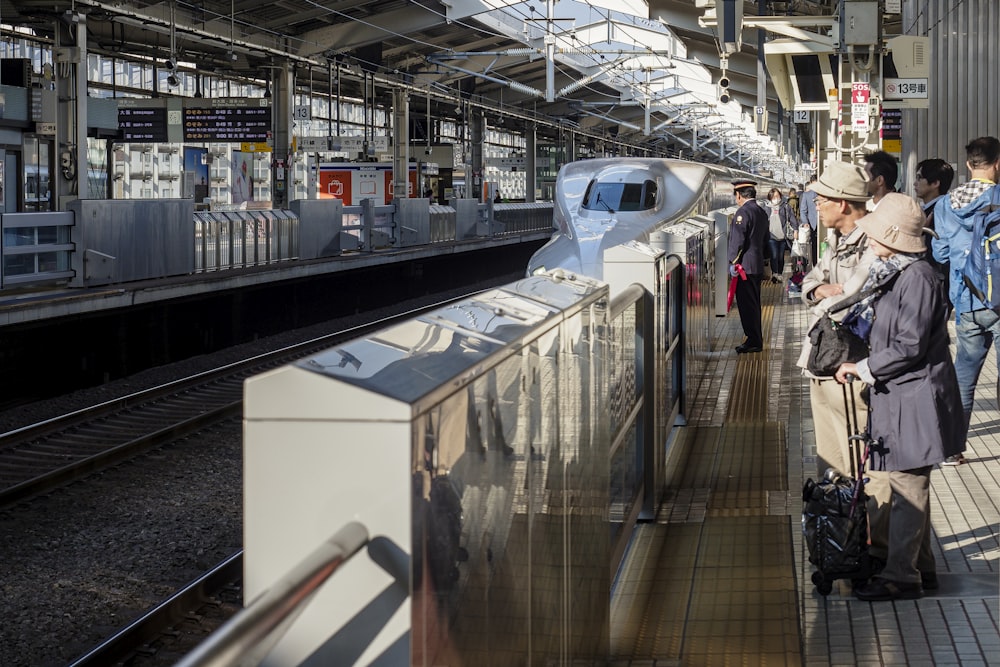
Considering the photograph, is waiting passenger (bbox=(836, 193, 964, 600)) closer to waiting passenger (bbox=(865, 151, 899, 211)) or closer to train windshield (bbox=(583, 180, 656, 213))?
waiting passenger (bbox=(865, 151, 899, 211))

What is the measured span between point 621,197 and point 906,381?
13.2m

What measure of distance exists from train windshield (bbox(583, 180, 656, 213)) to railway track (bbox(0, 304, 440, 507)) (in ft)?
20.2

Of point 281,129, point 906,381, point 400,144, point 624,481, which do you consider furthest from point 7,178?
point 906,381

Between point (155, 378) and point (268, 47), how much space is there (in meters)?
12.9

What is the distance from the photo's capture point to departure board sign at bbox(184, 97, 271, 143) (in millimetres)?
26344

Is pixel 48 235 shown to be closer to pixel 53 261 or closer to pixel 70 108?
pixel 53 261

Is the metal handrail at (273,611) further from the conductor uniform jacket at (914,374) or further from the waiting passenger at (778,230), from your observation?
the waiting passenger at (778,230)

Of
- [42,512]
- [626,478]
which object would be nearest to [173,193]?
[42,512]

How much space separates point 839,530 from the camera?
15.5 feet

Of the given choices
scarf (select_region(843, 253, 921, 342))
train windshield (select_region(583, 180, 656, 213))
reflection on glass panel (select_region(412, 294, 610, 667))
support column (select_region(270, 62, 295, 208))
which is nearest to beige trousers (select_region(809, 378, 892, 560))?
scarf (select_region(843, 253, 921, 342))

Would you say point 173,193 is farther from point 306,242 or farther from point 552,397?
point 552,397

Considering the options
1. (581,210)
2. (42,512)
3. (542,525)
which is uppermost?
(581,210)

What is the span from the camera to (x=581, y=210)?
57.8ft

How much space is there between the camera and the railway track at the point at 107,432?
8.89 metres
